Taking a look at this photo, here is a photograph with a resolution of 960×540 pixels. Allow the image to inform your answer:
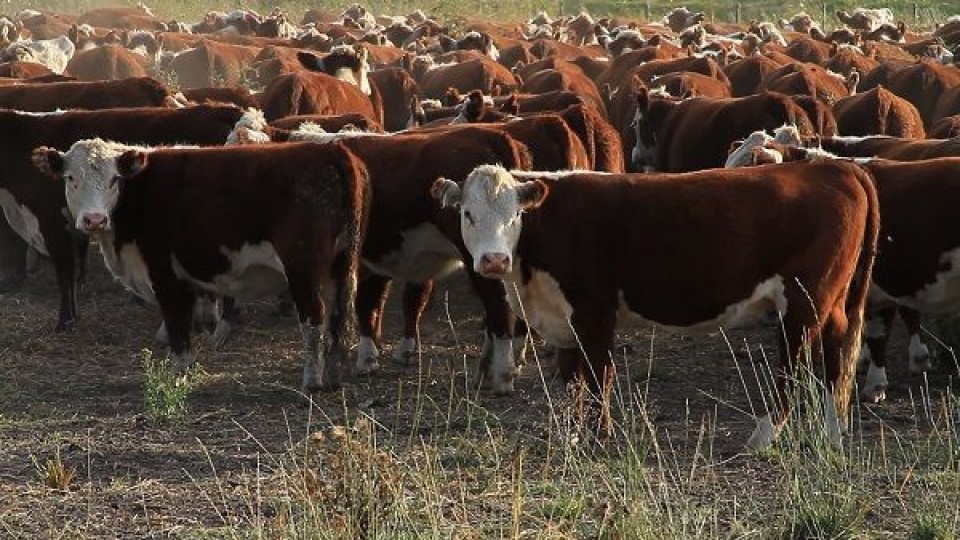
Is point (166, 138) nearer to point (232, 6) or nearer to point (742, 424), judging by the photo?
point (742, 424)

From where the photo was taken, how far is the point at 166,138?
13.5 metres

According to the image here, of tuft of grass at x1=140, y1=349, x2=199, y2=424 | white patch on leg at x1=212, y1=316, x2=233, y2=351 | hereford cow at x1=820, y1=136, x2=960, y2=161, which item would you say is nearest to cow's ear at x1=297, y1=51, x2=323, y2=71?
white patch on leg at x1=212, y1=316, x2=233, y2=351

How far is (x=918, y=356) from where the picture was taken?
1095 centimetres

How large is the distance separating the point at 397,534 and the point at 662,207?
318cm

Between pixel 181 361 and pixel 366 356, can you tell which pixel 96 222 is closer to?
pixel 181 361

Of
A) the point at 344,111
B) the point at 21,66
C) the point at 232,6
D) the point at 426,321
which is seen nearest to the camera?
the point at 426,321

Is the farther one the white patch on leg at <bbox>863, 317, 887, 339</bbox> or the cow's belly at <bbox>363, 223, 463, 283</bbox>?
the cow's belly at <bbox>363, 223, 463, 283</bbox>

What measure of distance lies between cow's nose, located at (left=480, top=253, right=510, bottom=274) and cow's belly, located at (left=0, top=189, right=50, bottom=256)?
5.57 metres

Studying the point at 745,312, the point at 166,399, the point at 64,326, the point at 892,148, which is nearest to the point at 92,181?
the point at 166,399

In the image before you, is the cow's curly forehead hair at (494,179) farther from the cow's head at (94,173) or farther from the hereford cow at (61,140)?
the hereford cow at (61,140)

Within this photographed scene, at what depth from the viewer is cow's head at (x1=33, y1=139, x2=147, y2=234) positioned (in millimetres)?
10578

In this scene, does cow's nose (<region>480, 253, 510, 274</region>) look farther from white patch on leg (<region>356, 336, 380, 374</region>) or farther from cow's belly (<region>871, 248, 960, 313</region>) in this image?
white patch on leg (<region>356, 336, 380, 374</region>)

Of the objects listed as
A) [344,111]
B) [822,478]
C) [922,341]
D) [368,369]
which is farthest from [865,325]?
[344,111]

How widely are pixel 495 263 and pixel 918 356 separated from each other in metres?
3.56
